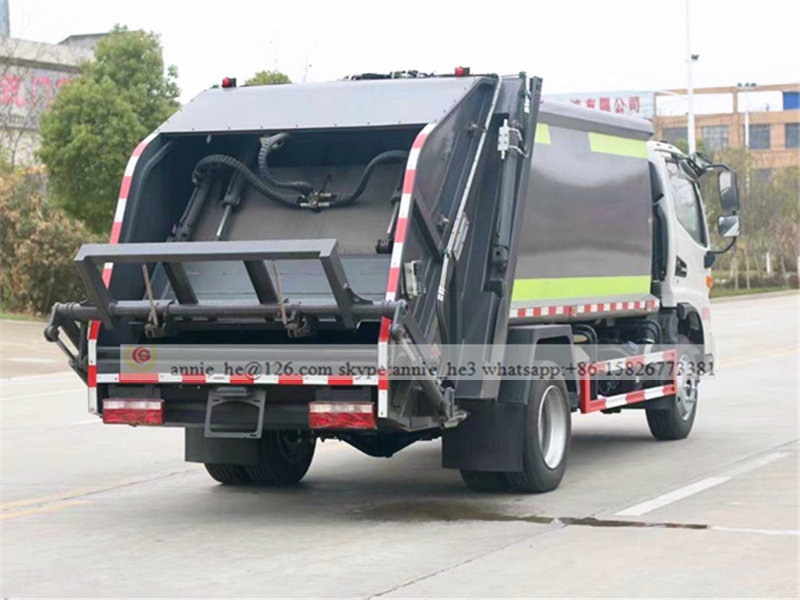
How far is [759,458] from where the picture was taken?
12.9 meters

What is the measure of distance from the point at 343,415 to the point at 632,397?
13.8 ft

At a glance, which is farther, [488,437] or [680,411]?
[680,411]

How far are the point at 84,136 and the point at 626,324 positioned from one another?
20235 mm

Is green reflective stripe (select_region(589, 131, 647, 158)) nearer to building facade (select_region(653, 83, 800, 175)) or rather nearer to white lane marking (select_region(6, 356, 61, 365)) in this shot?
white lane marking (select_region(6, 356, 61, 365))

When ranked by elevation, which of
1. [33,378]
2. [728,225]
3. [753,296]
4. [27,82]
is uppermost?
[27,82]

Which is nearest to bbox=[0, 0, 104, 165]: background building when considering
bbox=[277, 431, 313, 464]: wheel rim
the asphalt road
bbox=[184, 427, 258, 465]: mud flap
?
the asphalt road

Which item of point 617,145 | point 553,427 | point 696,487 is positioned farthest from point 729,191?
point 553,427

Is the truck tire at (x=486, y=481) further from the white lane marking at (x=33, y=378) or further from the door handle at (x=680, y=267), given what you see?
the white lane marking at (x=33, y=378)

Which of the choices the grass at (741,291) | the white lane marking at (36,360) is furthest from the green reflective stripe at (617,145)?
the grass at (741,291)

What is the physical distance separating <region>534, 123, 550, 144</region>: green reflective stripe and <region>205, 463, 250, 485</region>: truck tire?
10.9ft

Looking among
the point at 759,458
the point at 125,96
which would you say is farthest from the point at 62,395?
the point at 125,96

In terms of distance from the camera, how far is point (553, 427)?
11.4 m

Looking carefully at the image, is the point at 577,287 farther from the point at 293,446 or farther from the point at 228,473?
the point at 228,473

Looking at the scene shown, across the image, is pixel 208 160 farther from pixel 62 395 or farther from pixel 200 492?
pixel 62 395
